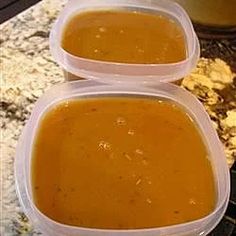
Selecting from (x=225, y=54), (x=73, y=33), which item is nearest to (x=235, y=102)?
(x=225, y=54)

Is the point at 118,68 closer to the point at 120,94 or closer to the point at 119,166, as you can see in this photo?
the point at 120,94

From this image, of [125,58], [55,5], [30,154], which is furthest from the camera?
[55,5]

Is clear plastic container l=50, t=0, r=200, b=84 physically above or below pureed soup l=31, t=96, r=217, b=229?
above

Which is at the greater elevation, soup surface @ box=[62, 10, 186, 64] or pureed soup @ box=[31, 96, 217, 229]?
soup surface @ box=[62, 10, 186, 64]

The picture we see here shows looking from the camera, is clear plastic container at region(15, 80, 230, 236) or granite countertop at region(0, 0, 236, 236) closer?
clear plastic container at region(15, 80, 230, 236)

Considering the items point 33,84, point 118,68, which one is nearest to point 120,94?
point 118,68

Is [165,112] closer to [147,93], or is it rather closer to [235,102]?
[147,93]

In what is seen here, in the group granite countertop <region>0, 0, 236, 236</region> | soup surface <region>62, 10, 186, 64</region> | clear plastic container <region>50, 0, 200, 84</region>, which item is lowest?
granite countertop <region>0, 0, 236, 236</region>

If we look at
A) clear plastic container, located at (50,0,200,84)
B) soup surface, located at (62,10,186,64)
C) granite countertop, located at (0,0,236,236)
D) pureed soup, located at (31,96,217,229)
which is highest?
clear plastic container, located at (50,0,200,84)
